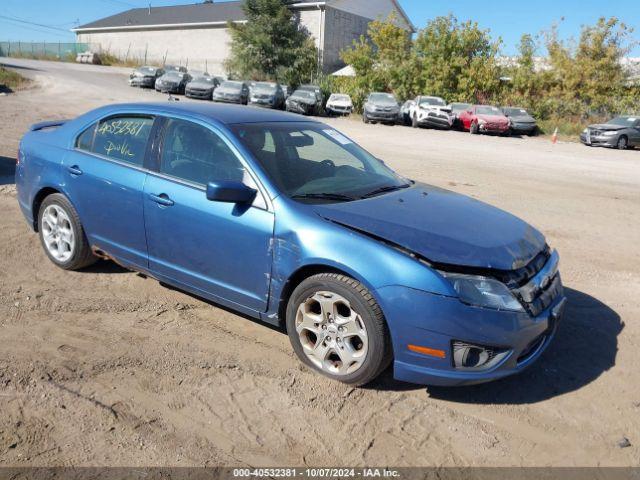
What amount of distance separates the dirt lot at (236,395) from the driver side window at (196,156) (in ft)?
3.59

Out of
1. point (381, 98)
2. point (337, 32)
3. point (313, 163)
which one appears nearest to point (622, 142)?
point (381, 98)

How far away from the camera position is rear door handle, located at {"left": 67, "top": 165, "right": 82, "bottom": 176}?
4.70 m

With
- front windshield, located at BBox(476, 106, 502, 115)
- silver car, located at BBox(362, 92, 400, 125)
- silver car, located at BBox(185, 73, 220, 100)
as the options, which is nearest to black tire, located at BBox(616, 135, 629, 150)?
front windshield, located at BBox(476, 106, 502, 115)

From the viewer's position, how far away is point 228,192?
359 centimetres

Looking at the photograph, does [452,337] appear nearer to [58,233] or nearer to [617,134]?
[58,233]

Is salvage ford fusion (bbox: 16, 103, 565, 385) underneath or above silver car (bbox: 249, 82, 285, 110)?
underneath

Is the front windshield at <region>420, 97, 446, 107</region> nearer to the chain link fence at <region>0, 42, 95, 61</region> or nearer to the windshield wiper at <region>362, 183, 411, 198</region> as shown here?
the windshield wiper at <region>362, 183, 411, 198</region>

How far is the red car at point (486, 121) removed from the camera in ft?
91.2

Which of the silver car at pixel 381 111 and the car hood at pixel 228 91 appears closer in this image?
the silver car at pixel 381 111

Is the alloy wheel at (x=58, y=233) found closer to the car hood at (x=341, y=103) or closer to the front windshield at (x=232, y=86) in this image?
the front windshield at (x=232, y=86)

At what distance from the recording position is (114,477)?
264cm

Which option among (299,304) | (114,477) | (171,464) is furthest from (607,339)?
(114,477)

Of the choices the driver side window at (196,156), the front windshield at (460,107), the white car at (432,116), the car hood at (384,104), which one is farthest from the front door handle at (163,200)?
the front windshield at (460,107)

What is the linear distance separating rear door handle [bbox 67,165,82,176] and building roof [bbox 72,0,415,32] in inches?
1764
